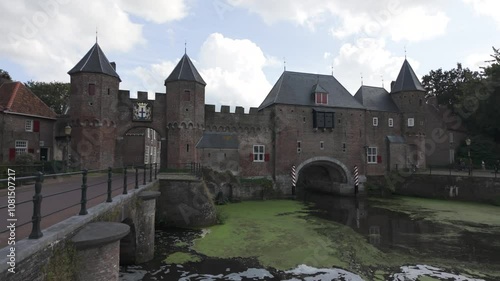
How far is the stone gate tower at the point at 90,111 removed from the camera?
2125cm

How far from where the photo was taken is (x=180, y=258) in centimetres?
1075

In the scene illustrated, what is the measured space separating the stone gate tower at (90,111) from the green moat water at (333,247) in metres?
10.4

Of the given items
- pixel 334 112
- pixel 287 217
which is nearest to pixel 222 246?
pixel 287 217

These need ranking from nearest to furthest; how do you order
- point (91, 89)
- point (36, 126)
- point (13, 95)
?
point (91, 89) < point (13, 95) < point (36, 126)

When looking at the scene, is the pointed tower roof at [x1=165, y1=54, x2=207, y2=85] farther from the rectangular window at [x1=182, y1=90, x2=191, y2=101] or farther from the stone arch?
the stone arch

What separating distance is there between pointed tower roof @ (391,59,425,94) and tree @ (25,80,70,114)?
126 feet

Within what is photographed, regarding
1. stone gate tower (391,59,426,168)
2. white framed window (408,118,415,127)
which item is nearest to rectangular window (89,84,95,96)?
stone gate tower (391,59,426,168)

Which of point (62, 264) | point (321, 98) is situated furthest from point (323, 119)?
point (62, 264)

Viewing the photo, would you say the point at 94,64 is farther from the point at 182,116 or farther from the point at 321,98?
the point at 321,98

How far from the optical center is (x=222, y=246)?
12125mm

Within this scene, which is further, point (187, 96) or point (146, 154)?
point (146, 154)

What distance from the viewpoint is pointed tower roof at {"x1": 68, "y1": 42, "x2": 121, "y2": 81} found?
21.2 metres

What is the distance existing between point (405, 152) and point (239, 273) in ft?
86.2

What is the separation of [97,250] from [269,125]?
2236 centimetres
